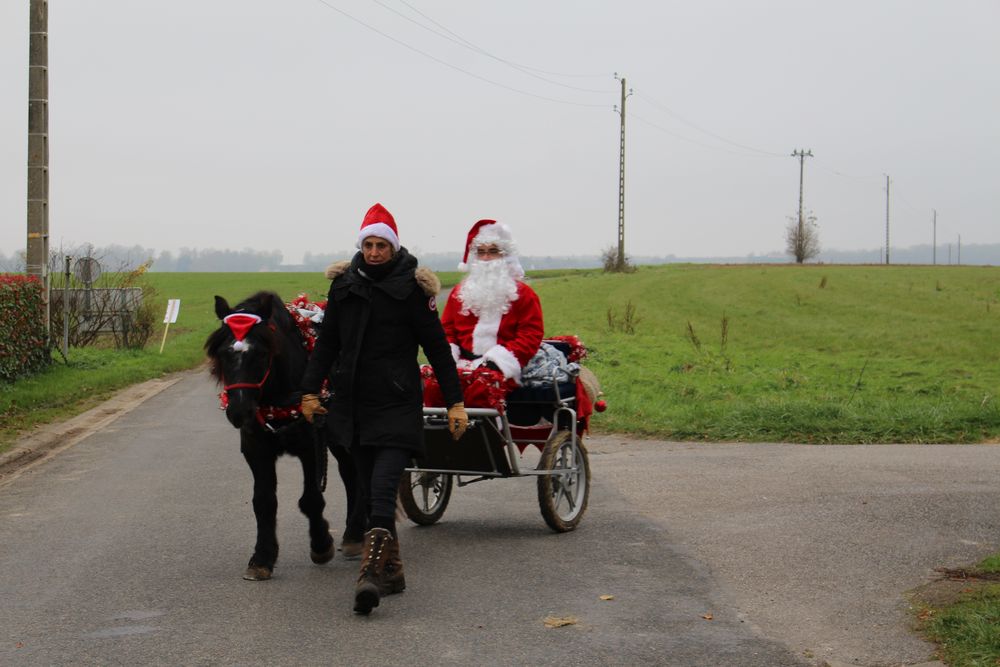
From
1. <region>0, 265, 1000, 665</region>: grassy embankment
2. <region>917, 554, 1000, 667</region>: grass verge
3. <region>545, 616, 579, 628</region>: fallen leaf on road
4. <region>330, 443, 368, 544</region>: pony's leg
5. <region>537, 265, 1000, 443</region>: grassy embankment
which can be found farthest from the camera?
<region>537, 265, 1000, 443</region>: grassy embankment

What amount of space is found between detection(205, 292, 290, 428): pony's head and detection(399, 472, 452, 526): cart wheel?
1721 mm

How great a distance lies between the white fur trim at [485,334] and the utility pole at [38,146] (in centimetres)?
1450

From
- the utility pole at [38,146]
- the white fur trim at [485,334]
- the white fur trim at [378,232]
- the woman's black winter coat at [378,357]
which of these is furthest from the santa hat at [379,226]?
the utility pole at [38,146]

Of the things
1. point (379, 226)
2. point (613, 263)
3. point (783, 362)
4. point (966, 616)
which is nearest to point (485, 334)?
point (379, 226)

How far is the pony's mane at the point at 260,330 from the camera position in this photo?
659 cm

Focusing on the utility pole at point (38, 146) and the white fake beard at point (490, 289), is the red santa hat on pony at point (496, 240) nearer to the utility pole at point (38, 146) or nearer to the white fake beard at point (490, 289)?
the white fake beard at point (490, 289)

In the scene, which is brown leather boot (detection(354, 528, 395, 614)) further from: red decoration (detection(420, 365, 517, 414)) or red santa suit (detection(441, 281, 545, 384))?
red santa suit (detection(441, 281, 545, 384))

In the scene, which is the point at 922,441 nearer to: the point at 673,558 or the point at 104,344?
the point at 673,558

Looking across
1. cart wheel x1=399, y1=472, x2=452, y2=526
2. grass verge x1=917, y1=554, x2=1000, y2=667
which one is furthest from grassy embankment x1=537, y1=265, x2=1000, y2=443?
grass verge x1=917, y1=554, x2=1000, y2=667

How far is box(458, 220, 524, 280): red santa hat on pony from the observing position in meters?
8.38

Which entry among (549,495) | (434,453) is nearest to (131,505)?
(434,453)

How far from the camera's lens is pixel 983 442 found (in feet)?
44.0

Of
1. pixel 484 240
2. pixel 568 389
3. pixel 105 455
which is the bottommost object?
pixel 105 455

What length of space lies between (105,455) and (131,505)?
11.1 ft
